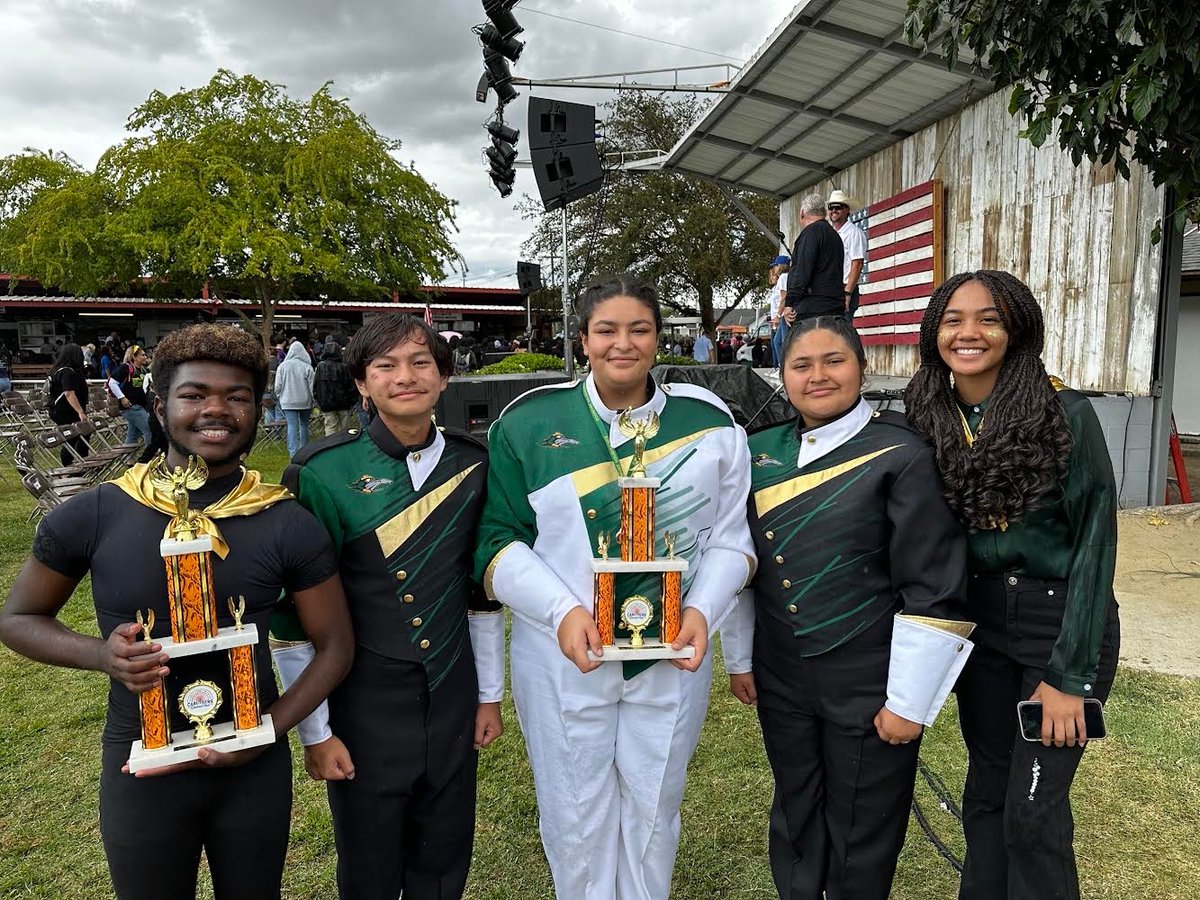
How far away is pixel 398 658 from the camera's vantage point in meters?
1.99

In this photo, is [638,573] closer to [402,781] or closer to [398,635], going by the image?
[398,635]

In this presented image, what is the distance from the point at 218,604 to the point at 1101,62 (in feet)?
16.1

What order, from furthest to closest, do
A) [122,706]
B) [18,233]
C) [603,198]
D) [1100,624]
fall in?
[603,198] < [18,233] < [1100,624] < [122,706]

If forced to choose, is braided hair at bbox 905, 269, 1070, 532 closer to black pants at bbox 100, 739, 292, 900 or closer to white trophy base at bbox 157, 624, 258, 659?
white trophy base at bbox 157, 624, 258, 659

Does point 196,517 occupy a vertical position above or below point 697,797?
above

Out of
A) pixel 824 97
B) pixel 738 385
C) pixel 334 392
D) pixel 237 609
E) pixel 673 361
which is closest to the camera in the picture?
pixel 237 609

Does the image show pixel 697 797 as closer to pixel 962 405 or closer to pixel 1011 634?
pixel 1011 634

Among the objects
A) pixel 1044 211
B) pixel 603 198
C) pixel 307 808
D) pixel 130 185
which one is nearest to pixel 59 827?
pixel 307 808

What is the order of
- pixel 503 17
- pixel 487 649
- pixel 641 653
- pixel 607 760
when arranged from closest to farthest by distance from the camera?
pixel 641 653 < pixel 607 760 < pixel 487 649 < pixel 503 17

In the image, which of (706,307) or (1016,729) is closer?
(1016,729)

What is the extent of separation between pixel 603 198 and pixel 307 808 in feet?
70.2

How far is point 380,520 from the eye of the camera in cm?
201

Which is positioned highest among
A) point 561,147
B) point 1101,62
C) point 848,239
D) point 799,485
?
point 561,147

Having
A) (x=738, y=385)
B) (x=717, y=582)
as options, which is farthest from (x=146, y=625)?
(x=738, y=385)
